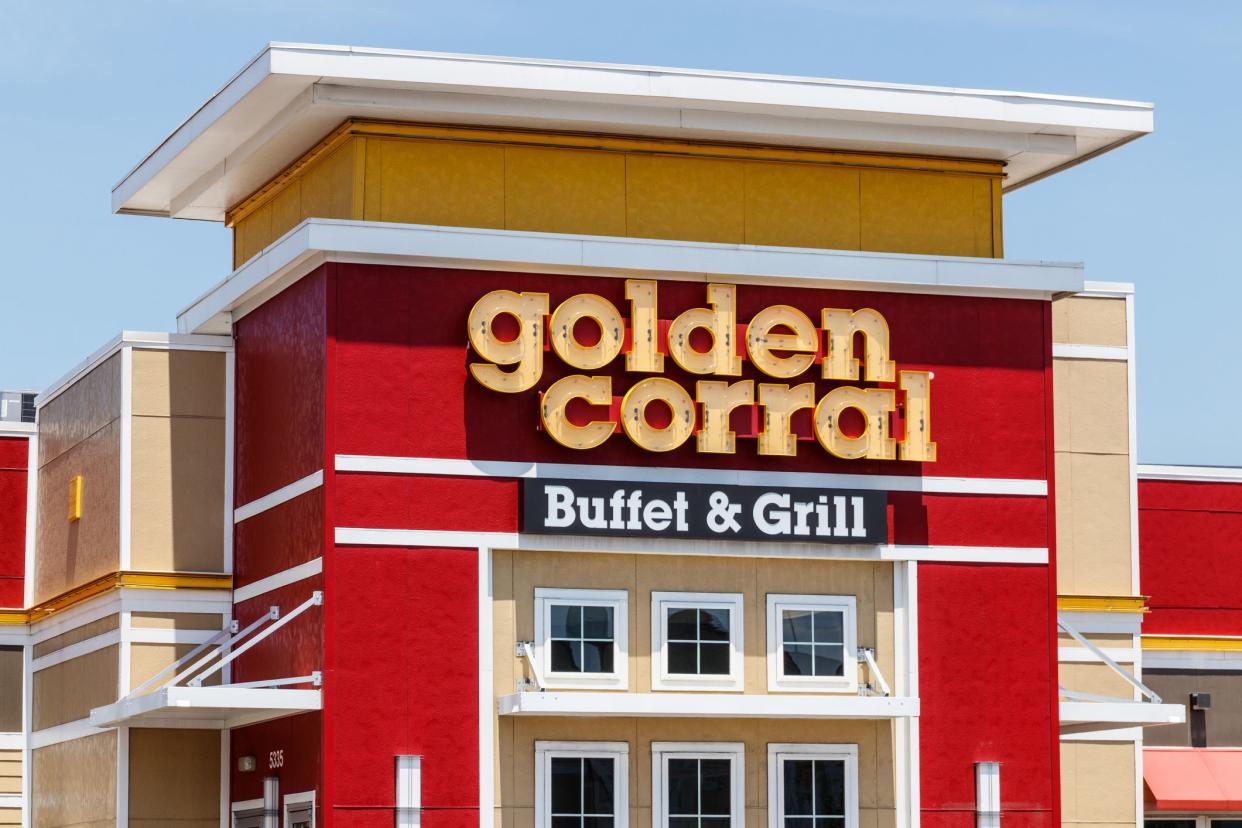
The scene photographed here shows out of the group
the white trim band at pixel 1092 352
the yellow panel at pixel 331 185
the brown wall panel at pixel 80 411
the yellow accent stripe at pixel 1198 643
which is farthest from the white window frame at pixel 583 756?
the yellow accent stripe at pixel 1198 643

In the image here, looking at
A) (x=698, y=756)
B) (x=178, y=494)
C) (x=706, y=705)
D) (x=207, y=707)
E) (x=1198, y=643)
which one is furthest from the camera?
(x=1198, y=643)

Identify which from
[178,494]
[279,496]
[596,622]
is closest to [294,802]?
[279,496]

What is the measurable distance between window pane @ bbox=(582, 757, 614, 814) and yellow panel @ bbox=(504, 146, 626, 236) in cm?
739

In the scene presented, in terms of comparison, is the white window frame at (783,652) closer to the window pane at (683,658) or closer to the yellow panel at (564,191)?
the window pane at (683,658)

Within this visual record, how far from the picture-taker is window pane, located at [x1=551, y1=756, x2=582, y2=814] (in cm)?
3397

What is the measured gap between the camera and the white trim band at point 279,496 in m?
34.2

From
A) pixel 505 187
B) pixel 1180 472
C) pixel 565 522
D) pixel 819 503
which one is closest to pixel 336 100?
pixel 505 187

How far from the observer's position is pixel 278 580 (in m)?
35.5

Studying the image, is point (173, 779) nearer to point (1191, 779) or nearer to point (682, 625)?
point (682, 625)

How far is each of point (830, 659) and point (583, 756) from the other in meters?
3.85

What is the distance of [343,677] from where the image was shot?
33.2 metres

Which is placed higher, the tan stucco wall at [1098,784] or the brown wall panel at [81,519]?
the brown wall panel at [81,519]

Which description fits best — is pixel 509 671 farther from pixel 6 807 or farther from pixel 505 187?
pixel 6 807

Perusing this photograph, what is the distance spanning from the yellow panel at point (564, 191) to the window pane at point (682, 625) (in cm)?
541
